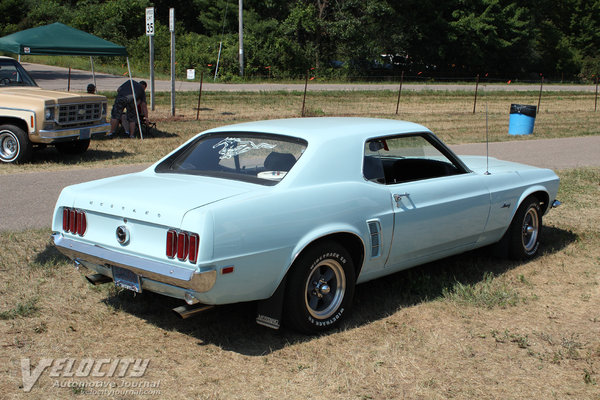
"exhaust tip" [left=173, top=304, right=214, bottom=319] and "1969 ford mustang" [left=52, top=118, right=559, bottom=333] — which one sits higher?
"1969 ford mustang" [left=52, top=118, right=559, bottom=333]

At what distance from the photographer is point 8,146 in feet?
36.7

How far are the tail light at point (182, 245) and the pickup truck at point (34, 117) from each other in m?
7.80

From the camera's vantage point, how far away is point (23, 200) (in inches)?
333

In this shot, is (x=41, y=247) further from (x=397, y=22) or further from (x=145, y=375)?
(x=397, y=22)

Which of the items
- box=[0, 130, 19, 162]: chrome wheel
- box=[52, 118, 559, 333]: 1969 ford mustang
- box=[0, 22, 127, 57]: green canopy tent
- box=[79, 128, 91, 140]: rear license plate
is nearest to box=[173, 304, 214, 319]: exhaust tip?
box=[52, 118, 559, 333]: 1969 ford mustang

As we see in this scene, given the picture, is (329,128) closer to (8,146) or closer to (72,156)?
(8,146)

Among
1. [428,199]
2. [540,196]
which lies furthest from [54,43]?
[428,199]

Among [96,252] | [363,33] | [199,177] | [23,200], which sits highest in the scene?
[363,33]

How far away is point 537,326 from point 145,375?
271 centimetres

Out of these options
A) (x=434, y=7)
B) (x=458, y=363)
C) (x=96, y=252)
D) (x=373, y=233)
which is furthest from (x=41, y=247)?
(x=434, y=7)

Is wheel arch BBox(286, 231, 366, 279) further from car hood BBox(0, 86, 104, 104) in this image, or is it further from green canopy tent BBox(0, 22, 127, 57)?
green canopy tent BBox(0, 22, 127, 57)

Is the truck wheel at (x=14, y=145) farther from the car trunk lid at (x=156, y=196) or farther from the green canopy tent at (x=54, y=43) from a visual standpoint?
the car trunk lid at (x=156, y=196)

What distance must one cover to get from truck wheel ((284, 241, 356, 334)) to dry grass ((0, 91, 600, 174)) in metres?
7.64

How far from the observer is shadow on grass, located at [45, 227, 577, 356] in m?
4.50
